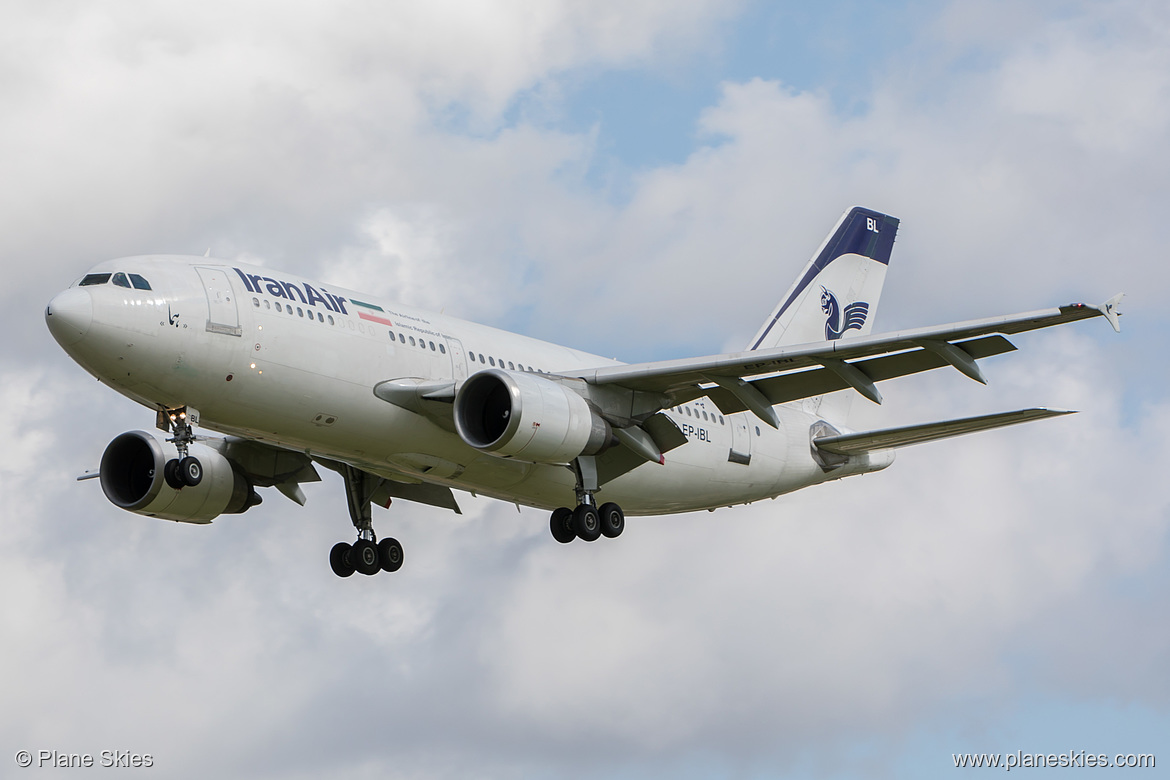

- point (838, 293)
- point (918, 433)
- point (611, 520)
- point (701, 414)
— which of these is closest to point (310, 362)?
point (611, 520)

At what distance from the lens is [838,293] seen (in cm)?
4300

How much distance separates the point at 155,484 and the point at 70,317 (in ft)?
28.4

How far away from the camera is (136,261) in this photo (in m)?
27.8

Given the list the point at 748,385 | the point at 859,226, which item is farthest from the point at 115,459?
the point at 859,226

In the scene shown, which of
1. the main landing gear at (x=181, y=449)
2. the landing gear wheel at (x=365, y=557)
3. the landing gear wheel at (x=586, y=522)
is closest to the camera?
the main landing gear at (x=181, y=449)

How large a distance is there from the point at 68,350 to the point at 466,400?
285 inches

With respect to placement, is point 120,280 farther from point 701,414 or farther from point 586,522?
point 701,414

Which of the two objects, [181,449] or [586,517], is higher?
[181,449]

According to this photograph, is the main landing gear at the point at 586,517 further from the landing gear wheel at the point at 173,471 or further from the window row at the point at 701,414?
the landing gear wheel at the point at 173,471

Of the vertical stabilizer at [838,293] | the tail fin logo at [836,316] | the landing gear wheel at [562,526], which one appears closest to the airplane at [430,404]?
the landing gear wheel at [562,526]

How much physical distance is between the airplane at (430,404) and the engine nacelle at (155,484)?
4cm

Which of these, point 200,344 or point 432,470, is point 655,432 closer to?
point 432,470

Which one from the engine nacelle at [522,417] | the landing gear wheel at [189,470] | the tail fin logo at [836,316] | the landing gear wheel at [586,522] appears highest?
the tail fin logo at [836,316]

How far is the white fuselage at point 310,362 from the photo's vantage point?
88.6ft
